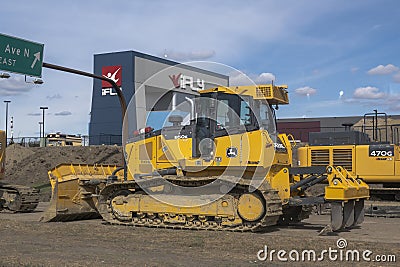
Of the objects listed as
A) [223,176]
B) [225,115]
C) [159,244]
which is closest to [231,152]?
[223,176]

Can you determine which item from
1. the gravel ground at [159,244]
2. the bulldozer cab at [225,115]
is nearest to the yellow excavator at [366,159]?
the gravel ground at [159,244]

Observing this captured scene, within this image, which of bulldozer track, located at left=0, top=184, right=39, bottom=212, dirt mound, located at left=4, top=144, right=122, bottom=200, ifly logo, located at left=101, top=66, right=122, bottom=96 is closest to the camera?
bulldozer track, located at left=0, top=184, right=39, bottom=212

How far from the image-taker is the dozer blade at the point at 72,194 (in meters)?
16.3

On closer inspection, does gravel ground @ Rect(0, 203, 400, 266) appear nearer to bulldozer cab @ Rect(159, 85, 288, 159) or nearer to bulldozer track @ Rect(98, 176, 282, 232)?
bulldozer track @ Rect(98, 176, 282, 232)

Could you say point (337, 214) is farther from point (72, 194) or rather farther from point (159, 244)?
point (72, 194)

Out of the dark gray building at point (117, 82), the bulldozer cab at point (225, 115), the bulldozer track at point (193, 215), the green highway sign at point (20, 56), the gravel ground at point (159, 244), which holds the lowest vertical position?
the gravel ground at point (159, 244)

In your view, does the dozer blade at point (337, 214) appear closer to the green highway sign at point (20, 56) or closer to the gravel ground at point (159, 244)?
the gravel ground at point (159, 244)

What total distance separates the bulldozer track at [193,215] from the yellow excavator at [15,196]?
5.62m

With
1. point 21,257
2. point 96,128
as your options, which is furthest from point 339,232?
point 96,128

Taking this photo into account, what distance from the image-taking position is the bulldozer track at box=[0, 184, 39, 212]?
20266 millimetres

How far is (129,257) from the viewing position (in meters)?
10.2

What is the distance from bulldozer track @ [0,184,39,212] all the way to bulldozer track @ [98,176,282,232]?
→ 560cm

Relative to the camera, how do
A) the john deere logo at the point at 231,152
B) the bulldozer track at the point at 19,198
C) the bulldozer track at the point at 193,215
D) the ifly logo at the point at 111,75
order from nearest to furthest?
1. the bulldozer track at the point at 193,215
2. the john deere logo at the point at 231,152
3. the bulldozer track at the point at 19,198
4. the ifly logo at the point at 111,75

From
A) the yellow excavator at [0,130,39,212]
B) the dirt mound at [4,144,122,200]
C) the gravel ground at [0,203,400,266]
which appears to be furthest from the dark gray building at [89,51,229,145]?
the gravel ground at [0,203,400,266]
